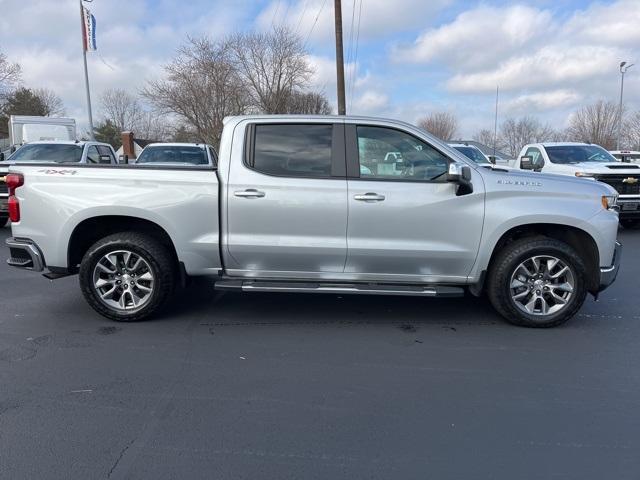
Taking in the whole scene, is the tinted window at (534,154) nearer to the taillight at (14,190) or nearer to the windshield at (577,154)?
the windshield at (577,154)

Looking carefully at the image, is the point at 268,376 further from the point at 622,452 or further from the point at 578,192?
the point at 578,192

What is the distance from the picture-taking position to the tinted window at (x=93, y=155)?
1168 cm

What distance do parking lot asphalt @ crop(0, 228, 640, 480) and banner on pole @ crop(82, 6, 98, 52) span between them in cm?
2171

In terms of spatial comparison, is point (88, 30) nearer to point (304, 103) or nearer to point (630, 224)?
point (304, 103)

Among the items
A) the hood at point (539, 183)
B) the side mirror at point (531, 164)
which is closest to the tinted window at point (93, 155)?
the side mirror at point (531, 164)

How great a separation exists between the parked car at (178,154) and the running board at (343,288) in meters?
8.51

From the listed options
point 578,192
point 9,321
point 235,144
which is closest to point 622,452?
point 578,192

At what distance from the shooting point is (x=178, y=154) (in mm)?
13250

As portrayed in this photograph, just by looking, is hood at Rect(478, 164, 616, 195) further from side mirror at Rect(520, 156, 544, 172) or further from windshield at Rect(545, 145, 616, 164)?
windshield at Rect(545, 145, 616, 164)

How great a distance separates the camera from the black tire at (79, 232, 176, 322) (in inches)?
192

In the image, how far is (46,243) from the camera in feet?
16.1

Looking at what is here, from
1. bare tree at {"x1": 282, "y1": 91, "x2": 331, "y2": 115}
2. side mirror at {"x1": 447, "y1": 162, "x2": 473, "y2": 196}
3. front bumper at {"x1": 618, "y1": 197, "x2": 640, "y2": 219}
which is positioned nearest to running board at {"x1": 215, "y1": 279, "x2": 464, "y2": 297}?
side mirror at {"x1": 447, "y1": 162, "x2": 473, "y2": 196}

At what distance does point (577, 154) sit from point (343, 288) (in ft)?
32.0

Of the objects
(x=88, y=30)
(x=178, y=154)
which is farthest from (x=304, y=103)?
(x=178, y=154)
